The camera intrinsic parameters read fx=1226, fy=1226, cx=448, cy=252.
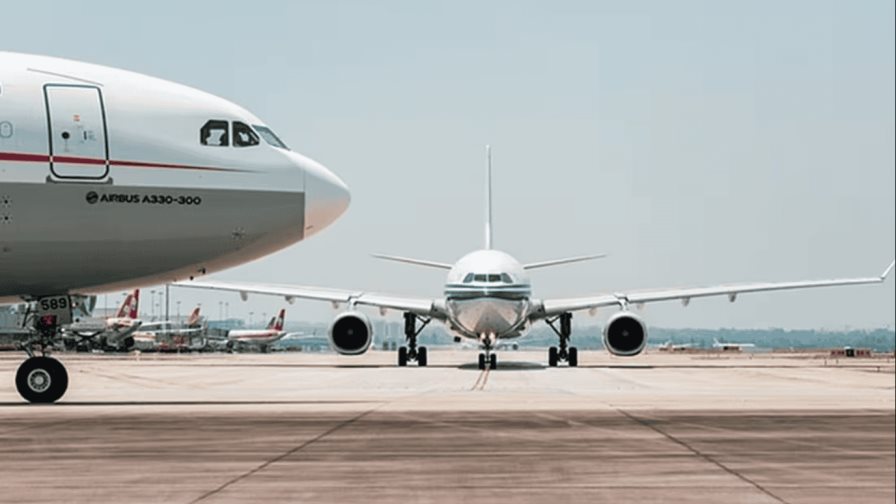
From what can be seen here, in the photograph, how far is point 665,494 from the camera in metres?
8.61

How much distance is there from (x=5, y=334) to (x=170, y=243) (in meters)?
84.6

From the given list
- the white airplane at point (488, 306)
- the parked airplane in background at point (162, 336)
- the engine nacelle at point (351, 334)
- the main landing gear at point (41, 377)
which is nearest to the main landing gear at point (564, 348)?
the white airplane at point (488, 306)

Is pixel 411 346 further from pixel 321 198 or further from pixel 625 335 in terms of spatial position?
pixel 321 198

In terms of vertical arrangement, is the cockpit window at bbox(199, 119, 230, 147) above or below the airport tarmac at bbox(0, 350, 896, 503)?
above

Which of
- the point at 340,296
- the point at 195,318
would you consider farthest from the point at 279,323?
the point at 340,296

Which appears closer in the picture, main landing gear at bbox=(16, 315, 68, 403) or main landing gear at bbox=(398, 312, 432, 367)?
main landing gear at bbox=(16, 315, 68, 403)

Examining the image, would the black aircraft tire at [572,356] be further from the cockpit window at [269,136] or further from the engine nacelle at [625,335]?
the cockpit window at [269,136]

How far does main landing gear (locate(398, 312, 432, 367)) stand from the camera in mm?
44781

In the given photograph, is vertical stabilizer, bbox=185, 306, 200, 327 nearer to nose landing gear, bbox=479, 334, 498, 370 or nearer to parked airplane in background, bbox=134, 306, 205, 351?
parked airplane in background, bbox=134, 306, 205, 351

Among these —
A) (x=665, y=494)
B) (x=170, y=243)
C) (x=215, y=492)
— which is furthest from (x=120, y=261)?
(x=665, y=494)

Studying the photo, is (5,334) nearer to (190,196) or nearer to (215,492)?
(190,196)

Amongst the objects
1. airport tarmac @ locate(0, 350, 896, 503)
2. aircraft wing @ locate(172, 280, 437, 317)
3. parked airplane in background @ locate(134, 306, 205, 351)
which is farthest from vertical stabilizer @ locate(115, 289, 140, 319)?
airport tarmac @ locate(0, 350, 896, 503)

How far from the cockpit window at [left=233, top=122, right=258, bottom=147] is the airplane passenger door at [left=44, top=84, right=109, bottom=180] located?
2199 millimetres

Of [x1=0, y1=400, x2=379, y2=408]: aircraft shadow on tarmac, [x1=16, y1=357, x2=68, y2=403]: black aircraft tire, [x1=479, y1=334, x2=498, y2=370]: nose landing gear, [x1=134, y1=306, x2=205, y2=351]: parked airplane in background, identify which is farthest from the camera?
[x1=134, y1=306, x2=205, y2=351]: parked airplane in background
